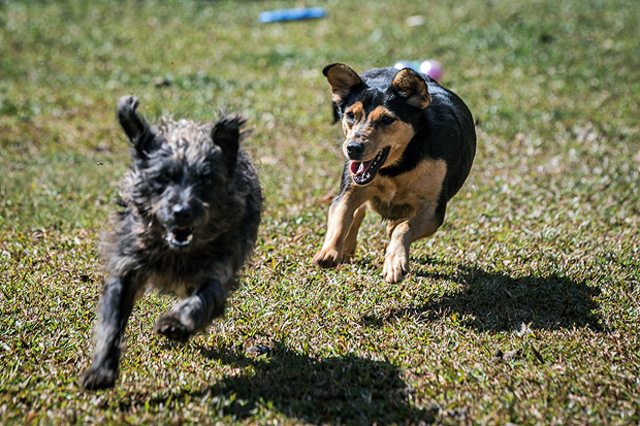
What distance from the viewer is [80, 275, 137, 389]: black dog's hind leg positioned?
4020mm

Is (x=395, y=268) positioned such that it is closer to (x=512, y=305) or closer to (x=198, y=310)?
(x=512, y=305)

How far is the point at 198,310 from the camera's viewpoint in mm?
4121

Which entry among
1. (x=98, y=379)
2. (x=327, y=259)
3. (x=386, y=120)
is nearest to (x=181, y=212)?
(x=98, y=379)

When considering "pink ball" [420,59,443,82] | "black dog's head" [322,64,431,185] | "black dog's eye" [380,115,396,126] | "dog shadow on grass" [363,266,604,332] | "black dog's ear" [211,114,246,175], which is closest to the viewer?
"black dog's ear" [211,114,246,175]

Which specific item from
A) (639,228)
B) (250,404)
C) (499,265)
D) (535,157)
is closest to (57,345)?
(250,404)

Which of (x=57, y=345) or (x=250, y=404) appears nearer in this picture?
(x=250, y=404)

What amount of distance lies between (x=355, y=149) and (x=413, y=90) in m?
0.70

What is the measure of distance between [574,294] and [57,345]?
3.98 m

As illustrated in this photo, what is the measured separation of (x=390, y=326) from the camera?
533 cm

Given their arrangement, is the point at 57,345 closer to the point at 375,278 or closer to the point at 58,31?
the point at 375,278

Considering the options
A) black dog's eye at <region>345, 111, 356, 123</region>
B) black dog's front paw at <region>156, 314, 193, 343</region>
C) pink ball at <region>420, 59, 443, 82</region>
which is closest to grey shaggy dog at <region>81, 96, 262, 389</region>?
black dog's front paw at <region>156, 314, 193, 343</region>

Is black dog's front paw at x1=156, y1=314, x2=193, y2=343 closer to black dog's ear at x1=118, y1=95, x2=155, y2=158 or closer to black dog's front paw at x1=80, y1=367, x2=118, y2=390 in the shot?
black dog's front paw at x1=80, y1=367, x2=118, y2=390

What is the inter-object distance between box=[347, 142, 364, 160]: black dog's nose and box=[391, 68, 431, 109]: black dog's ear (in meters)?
0.59

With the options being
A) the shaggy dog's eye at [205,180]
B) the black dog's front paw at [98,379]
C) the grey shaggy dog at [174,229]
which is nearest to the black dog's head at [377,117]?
the grey shaggy dog at [174,229]
